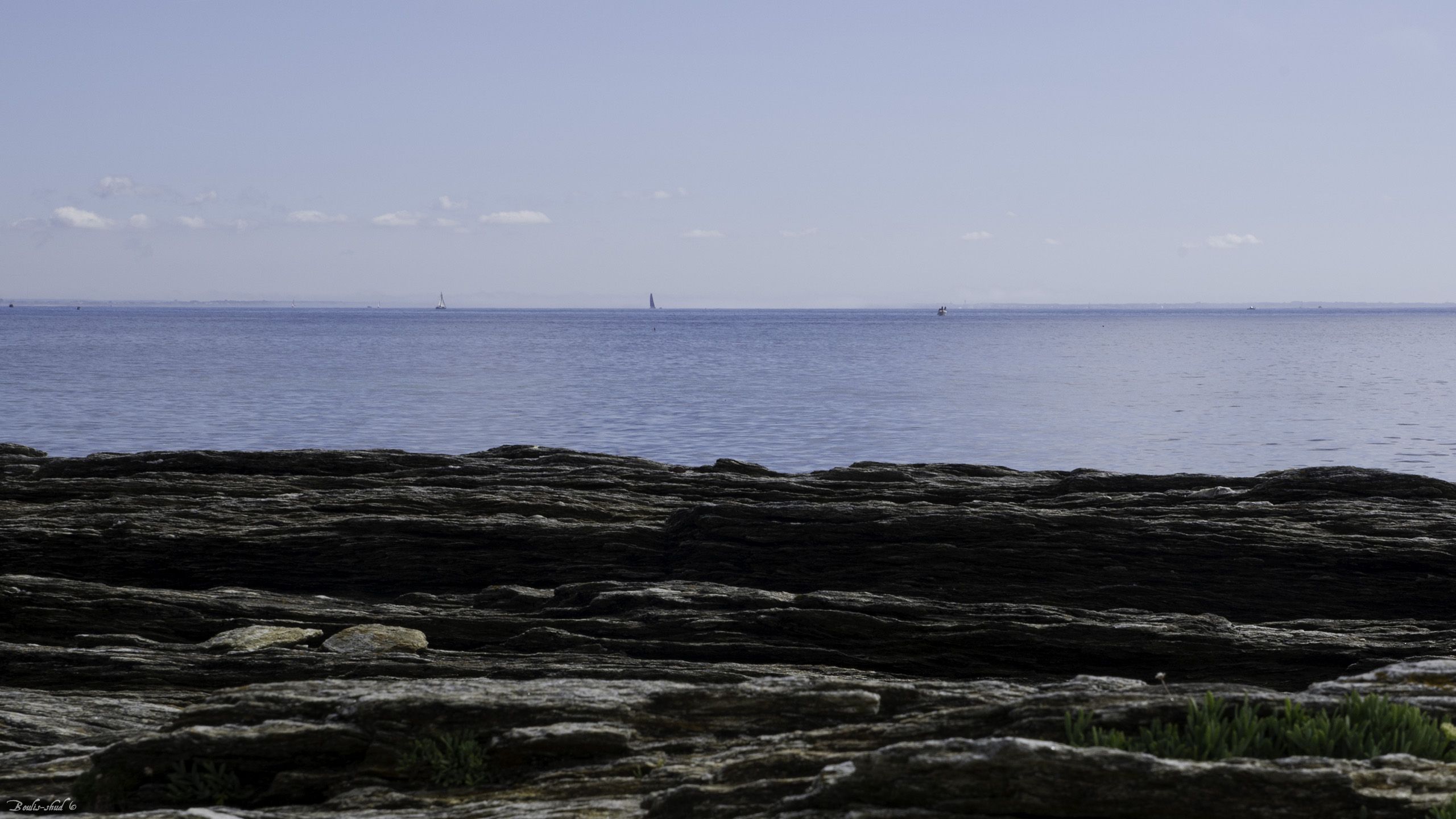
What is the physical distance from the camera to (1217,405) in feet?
281

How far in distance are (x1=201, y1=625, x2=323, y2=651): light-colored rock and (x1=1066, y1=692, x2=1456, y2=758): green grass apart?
11.6m

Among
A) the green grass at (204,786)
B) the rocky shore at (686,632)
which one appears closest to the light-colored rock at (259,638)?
the rocky shore at (686,632)

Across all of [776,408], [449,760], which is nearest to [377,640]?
[449,760]

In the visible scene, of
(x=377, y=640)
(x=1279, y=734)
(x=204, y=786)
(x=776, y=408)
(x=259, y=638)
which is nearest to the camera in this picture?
(x=1279, y=734)

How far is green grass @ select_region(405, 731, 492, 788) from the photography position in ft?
34.0

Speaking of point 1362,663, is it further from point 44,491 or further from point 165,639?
point 44,491

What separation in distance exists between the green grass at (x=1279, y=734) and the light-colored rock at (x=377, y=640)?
10126mm

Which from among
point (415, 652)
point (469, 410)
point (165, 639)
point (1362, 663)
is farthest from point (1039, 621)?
point (469, 410)

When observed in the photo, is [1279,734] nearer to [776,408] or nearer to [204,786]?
[204,786]

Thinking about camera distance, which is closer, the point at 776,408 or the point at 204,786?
the point at 204,786

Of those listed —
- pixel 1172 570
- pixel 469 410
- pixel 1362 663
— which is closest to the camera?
pixel 1362 663

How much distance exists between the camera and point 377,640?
17.1 m

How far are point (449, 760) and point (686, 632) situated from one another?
6808 millimetres

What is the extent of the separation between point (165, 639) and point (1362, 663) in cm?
1619
